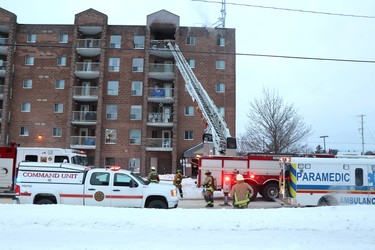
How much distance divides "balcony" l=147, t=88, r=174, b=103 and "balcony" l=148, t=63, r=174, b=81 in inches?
55.7

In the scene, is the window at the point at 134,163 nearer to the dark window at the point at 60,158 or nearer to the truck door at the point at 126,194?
the dark window at the point at 60,158

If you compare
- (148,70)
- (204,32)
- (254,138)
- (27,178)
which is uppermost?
(204,32)

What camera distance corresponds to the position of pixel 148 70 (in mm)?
36250

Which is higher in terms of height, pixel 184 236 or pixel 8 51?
pixel 8 51

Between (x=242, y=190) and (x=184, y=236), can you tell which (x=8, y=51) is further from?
(x=184, y=236)

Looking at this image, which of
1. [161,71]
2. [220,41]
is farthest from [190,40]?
[161,71]

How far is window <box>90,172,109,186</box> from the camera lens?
A: 38.6 feet

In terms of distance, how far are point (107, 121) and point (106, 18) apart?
1043cm

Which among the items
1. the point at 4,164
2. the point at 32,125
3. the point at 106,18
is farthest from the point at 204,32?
the point at 4,164

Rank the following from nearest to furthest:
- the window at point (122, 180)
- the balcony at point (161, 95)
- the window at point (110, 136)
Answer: the window at point (122, 180) → the balcony at point (161, 95) → the window at point (110, 136)

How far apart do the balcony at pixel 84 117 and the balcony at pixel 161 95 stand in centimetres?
576

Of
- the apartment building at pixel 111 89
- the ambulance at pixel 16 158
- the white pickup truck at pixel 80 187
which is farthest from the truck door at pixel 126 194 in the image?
the apartment building at pixel 111 89

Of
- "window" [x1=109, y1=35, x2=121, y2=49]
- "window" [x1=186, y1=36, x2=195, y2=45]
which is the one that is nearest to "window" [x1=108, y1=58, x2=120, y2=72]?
"window" [x1=109, y1=35, x2=121, y2=49]

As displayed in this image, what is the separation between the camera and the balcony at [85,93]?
119 ft
